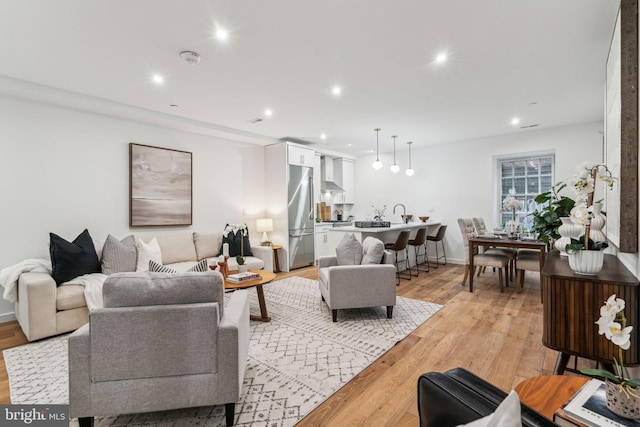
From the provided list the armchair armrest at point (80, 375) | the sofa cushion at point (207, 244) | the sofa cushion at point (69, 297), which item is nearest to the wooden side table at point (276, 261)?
the sofa cushion at point (207, 244)

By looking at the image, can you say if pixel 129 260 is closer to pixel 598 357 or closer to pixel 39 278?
pixel 39 278

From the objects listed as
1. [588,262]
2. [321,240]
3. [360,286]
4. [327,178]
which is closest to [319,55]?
[360,286]

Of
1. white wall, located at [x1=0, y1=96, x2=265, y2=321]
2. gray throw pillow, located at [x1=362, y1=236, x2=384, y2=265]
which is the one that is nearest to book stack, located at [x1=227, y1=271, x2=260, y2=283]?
gray throw pillow, located at [x1=362, y1=236, x2=384, y2=265]

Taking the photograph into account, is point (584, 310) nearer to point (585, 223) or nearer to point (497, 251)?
point (585, 223)

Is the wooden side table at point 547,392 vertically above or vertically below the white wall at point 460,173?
below

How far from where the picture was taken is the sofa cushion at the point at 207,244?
495 cm

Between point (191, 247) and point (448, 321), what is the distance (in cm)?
384

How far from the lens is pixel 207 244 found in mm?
5027

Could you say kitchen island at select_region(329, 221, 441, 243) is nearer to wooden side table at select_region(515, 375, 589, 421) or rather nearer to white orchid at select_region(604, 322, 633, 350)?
wooden side table at select_region(515, 375, 589, 421)

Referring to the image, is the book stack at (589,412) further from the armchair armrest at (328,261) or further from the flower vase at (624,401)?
the armchair armrest at (328,261)

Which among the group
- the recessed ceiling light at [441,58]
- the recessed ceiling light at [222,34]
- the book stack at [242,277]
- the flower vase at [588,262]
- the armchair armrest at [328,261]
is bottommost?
the book stack at [242,277]

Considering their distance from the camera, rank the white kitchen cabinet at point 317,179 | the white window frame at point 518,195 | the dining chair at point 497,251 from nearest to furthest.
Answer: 1. the dining chair at point 497,251
2. the white window frame at point 518,195
3. the white kitchen cabinet at point 317,179

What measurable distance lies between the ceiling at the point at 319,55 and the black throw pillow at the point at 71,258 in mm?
1784

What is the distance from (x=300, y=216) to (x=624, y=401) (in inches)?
220
